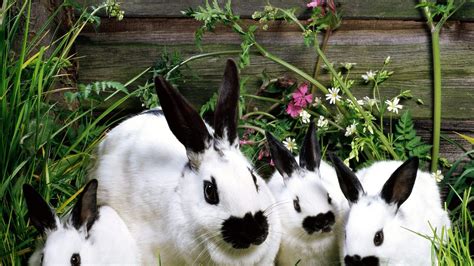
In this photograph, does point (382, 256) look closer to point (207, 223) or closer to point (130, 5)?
point (207, 223)

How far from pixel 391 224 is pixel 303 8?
1554 mm

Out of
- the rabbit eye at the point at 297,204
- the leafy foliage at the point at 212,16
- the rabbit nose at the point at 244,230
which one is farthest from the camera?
the leafy foliage at the point at 212,16

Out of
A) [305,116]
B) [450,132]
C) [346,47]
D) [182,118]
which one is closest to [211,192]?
[182,118]

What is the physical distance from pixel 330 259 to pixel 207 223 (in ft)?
2.73

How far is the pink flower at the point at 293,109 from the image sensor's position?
14.2 feet

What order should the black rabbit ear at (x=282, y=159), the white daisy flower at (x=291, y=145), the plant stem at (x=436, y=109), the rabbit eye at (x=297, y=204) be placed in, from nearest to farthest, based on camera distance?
the rabbit eye at (x=297, y=204) → the black rabbit ear at (x=282, y=159) → the white daisy flower at (x=291, y=145) → the plant stem at (x=436, y=109)

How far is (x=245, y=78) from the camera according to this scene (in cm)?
439

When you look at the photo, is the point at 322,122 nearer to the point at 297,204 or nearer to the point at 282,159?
the point at 282,159

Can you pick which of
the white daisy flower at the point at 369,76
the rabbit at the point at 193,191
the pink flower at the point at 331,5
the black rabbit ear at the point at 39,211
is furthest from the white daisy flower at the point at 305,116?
the black rabbit ear at the point at 39,211

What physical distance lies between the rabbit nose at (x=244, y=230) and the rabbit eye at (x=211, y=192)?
11 cm

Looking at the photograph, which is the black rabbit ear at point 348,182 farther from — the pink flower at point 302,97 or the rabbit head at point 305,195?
the pink flower at point 302,97

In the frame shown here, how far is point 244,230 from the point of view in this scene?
293 centimetres

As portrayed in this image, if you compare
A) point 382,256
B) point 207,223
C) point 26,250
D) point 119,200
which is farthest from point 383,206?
point 26,250

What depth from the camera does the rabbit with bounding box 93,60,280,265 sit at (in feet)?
9.78
